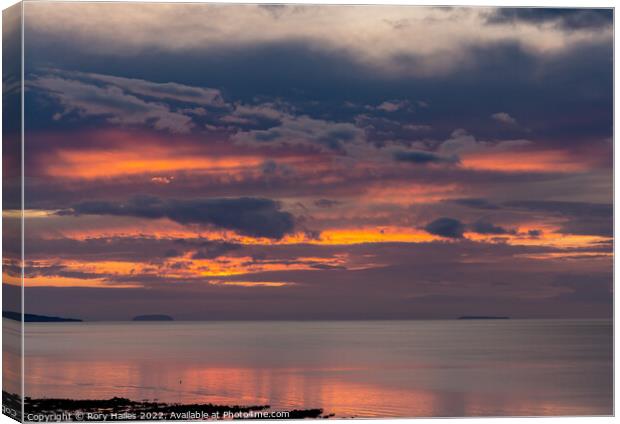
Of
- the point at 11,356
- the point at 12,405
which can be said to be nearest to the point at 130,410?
the point at 12,405

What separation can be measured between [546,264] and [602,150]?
219 cm

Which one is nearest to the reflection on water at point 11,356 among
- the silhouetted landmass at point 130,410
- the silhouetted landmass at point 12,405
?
the silhouetted landmass at point 12,405

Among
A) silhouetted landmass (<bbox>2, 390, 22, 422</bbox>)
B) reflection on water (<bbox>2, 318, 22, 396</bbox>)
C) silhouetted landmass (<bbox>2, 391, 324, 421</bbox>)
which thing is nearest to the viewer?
reflection on water (<bbox>2, 318, 22, 396</bbox>)

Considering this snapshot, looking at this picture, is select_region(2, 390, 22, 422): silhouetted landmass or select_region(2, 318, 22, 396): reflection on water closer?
select_region(2, 318, 22, 396): reflection on water

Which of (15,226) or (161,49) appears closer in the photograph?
(15,226)

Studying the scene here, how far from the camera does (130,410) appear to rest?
18297mm

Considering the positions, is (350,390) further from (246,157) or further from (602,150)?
(602,150)

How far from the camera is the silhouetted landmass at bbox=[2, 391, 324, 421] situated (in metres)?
17.8

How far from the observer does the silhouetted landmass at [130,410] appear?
17828 mm

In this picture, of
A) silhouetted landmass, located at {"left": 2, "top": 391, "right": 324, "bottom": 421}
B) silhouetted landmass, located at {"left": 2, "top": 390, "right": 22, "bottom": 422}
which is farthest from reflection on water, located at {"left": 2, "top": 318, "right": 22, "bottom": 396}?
silhouetted landmass, located at {"left": 2, "top": 391, "right": 324, "bottom": 421}

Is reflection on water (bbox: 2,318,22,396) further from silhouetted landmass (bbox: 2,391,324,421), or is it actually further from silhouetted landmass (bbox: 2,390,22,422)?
silhouetted landmass (bbox: 2,391,324,421)

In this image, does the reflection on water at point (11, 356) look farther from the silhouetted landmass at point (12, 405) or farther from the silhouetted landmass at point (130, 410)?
the silhouetted landmass at point (130, 410)

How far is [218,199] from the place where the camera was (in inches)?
771

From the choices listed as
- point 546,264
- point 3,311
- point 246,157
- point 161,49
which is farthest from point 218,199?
point 546,264
